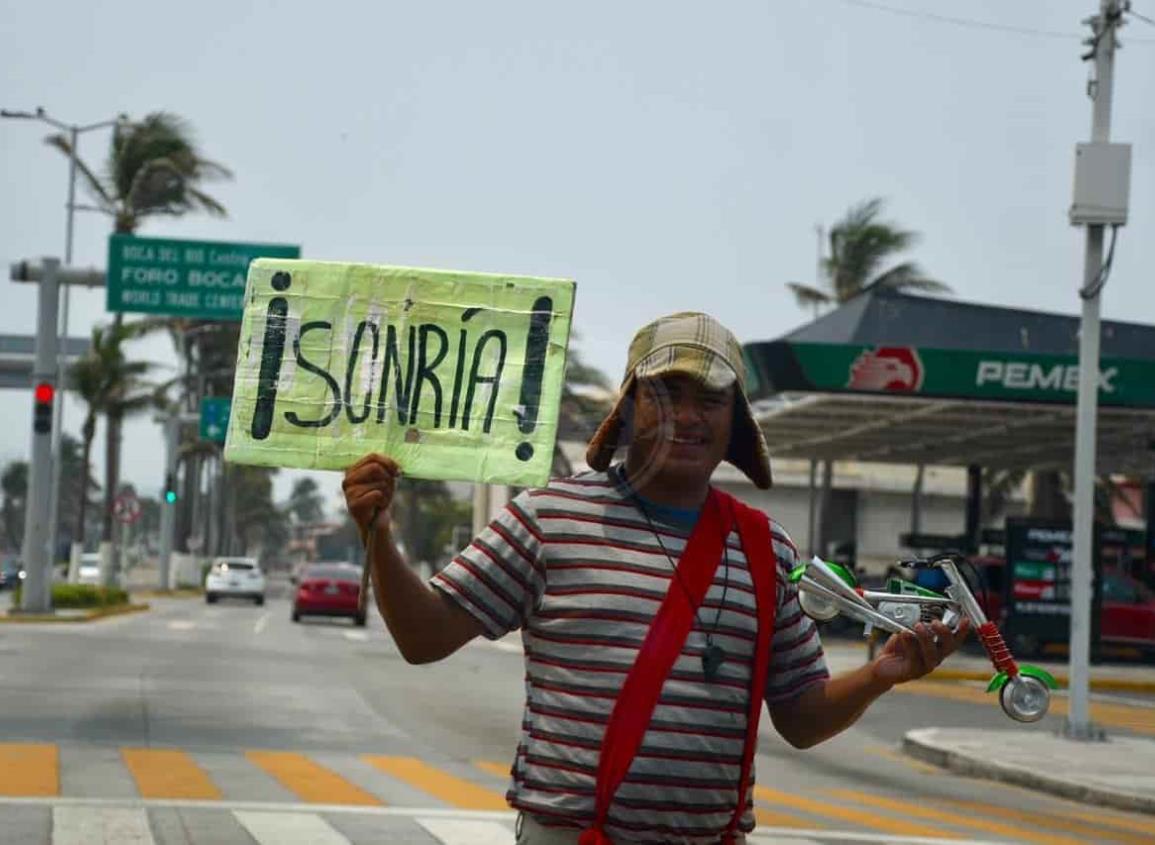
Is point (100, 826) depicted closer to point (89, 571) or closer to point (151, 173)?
point (151, 173)

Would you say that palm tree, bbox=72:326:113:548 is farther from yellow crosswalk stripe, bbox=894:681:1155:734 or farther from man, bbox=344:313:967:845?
man, bbox=344:313:967:845

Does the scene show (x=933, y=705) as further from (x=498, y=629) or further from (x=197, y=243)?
(x=498, y=629)

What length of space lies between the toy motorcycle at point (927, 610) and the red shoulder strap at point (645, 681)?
192 mm

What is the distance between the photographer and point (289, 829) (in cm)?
1042

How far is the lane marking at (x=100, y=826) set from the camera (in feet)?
32.1

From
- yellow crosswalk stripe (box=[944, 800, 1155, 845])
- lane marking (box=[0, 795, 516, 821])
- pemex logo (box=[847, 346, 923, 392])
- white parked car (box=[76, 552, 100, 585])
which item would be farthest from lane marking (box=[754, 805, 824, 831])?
white parked car (box=[76, 552, 100, 585])

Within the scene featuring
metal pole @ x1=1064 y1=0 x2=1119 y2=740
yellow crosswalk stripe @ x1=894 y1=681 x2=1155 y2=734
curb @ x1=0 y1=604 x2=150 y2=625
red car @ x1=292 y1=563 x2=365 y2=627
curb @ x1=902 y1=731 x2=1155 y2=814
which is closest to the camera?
curb @ x1=902 y1=731 x2=1155 y2=814

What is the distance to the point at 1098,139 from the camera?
18.7 m

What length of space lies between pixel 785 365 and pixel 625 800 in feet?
91.5

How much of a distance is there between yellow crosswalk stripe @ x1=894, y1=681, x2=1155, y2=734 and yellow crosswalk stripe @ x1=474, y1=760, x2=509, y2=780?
247 inches

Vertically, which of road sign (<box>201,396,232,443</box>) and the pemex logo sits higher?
the pemex logo

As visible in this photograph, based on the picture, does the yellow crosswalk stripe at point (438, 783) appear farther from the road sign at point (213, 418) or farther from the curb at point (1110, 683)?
the road sign at point (213, 418)

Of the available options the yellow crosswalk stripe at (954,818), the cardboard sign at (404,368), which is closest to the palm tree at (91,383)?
the yellow crosswalk stripe at (954,818)

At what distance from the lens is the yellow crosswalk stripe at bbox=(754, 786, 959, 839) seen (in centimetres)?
1187
